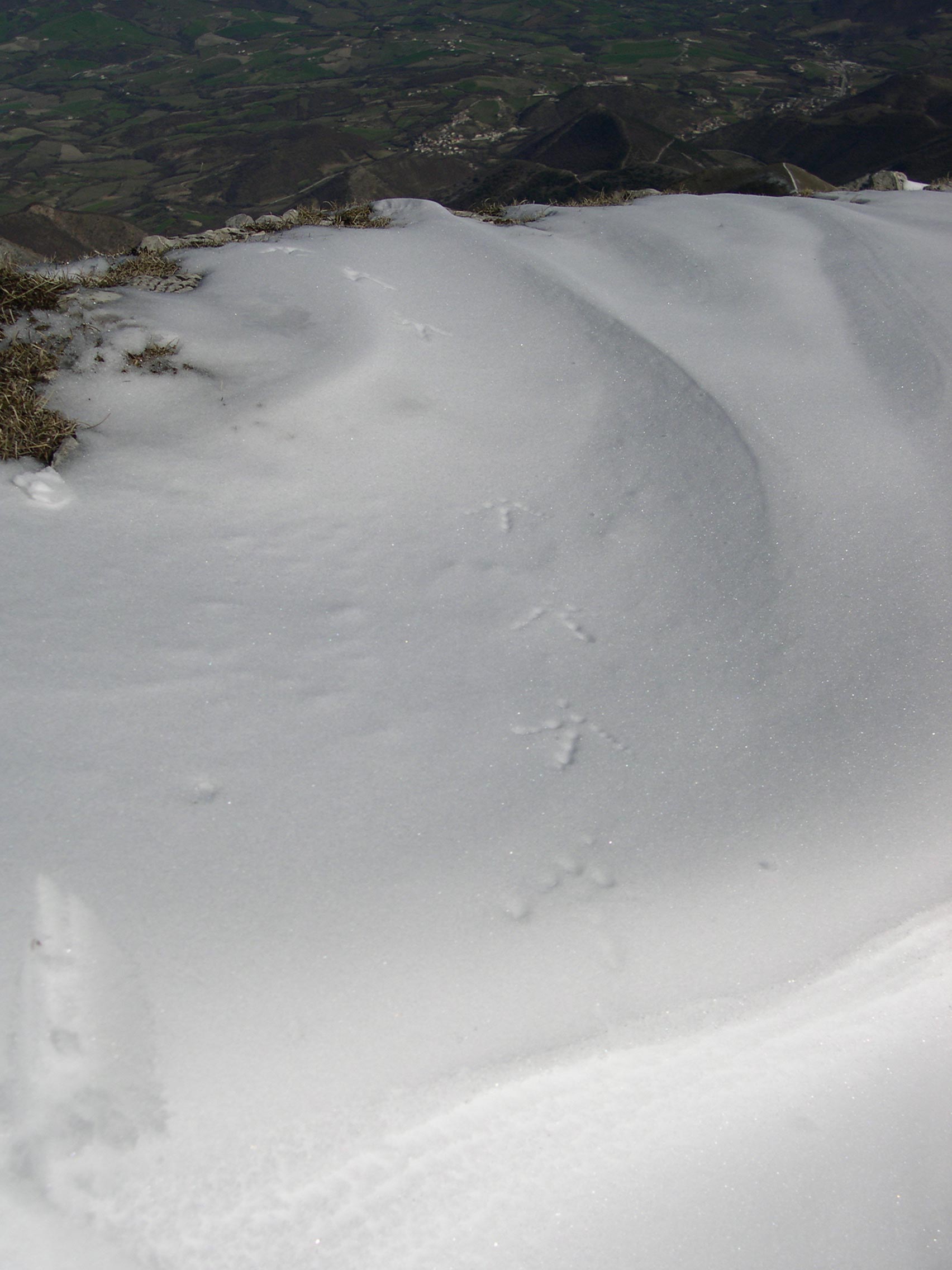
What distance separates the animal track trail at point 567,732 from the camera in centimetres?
230

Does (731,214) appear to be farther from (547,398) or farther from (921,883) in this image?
(921,883)

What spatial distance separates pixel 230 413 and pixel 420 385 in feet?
2.61

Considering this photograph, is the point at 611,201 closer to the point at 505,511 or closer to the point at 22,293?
the point at 505,511

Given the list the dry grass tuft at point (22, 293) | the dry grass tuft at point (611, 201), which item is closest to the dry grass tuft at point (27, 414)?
the dry grass tuft at point (22, 293)

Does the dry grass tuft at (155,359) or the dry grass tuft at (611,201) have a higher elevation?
the dry grass tuft at (611,201)

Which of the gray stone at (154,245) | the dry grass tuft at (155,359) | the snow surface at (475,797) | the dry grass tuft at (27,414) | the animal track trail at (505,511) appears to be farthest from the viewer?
the gray stone at (154,245)

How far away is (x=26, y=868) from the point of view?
183 centimetres

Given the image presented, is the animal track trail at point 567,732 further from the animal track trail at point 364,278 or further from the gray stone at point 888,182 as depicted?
the gray stone at point 888,182

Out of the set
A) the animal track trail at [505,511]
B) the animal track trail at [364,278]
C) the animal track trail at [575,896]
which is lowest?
the animal track trail at [575,896]


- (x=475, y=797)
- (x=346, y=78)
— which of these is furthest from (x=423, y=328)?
(x=346, y=78)

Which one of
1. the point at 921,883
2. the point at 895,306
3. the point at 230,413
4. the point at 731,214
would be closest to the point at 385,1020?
the point at 921,883

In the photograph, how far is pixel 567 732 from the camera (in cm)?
236

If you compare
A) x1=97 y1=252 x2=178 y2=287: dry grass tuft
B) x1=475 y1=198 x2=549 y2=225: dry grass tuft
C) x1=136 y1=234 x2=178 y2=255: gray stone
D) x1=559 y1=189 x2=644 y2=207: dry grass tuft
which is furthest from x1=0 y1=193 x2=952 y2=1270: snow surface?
x1=559 y1=189 x2=644 y2=207: dry grass tuft

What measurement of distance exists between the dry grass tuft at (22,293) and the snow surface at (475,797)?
0.23m
